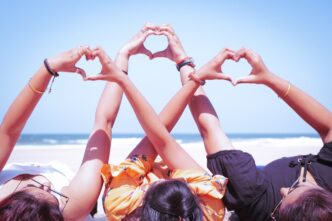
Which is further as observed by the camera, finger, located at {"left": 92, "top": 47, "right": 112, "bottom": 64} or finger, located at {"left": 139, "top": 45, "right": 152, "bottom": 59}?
finger, located at {"left": 139, "top": 45, "right": 152, "bottom": 59}

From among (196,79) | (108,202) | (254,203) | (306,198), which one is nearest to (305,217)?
(306,198)

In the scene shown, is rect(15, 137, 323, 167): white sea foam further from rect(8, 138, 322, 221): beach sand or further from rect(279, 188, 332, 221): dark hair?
rect(279, 188, 332, 221): dark hair

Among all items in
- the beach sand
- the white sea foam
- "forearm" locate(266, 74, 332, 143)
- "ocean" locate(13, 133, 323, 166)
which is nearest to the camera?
"forearm" locate(266, 74, 332, 143)

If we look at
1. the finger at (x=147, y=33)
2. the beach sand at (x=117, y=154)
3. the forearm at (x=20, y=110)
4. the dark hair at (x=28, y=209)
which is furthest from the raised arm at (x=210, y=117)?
the beach sand at (x=117, y=154)

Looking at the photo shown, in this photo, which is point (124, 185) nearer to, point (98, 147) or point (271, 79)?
point (98, 147)

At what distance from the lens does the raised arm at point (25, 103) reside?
2016 mm

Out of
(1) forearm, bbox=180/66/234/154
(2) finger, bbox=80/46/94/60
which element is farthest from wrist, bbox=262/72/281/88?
(2) finger, bbox=80/46/94/60

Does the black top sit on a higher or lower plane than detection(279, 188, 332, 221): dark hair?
lower

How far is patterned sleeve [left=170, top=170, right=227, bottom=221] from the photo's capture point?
74.7 inches

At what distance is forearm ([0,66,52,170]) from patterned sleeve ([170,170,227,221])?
3.02ft

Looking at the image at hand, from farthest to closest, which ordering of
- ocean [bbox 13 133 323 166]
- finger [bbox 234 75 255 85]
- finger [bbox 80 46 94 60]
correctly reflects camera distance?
ocean [bbox 13 133 323 166] < finger [bbox 234 75 255 85] < finger [bbox 80 46 94 60]

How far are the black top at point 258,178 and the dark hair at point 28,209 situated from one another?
0.97 m

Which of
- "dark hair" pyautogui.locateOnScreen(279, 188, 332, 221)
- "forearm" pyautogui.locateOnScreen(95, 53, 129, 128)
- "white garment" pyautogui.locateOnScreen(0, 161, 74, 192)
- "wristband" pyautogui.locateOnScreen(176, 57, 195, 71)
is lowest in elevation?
"white garment" pyautogui.locateOnScreen(0, 161, 74, 192)

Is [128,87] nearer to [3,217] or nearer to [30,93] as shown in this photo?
[30,93]
